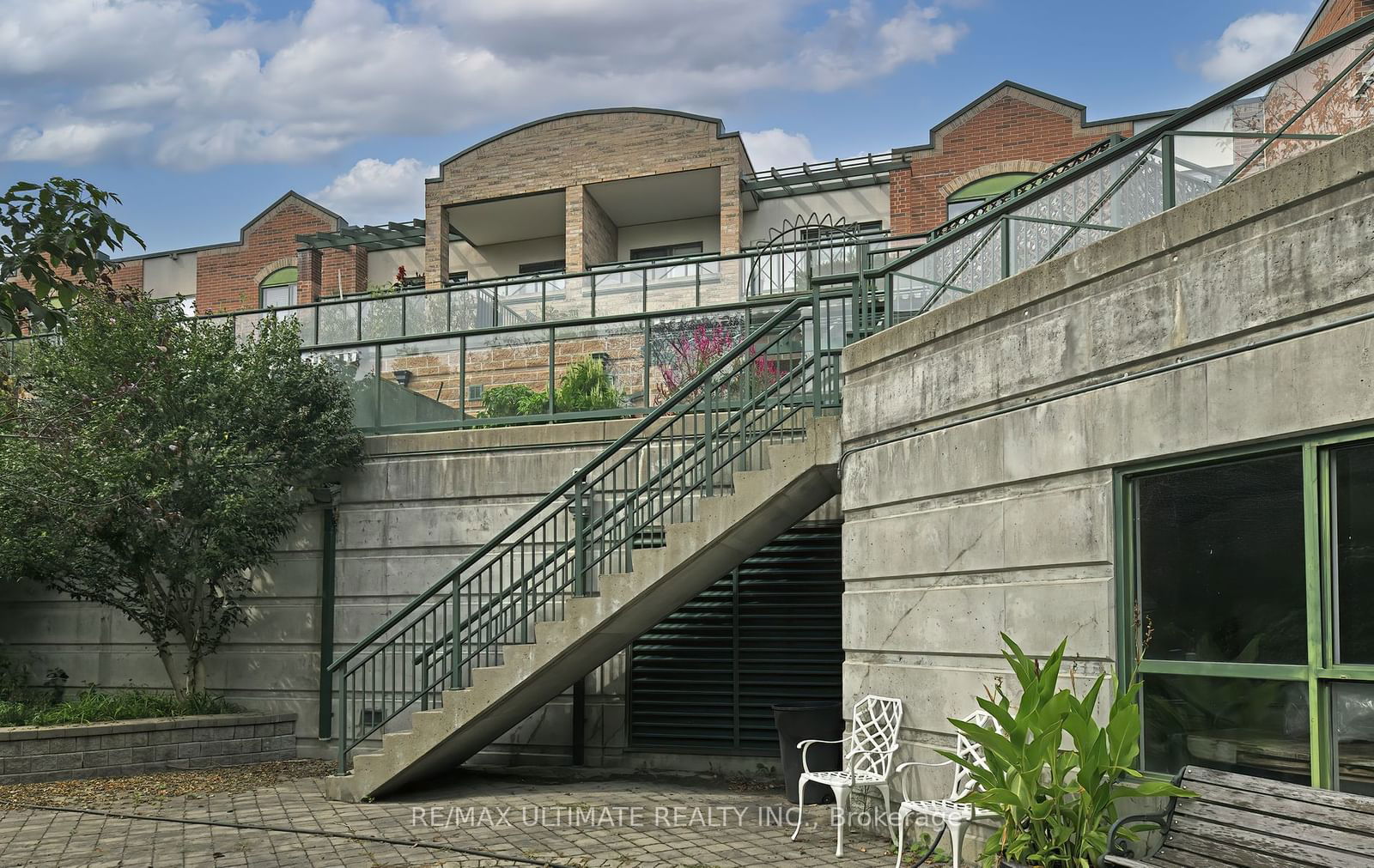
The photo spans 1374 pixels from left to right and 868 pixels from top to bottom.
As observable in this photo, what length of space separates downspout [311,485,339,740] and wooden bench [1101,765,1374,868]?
9.29 meters

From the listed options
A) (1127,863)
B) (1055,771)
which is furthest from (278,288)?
(1127,863)

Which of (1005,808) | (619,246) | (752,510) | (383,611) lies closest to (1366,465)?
(1005,808)

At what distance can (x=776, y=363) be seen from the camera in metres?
10.3

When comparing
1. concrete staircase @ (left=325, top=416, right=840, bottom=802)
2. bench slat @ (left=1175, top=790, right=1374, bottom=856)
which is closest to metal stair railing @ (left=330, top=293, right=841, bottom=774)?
concrete staircase @ (left=325, top=416, right=840, bottom=802)

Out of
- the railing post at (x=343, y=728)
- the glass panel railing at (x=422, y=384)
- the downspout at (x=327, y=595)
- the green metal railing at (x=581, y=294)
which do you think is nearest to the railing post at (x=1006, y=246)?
the railing post at (x=343, y=728)

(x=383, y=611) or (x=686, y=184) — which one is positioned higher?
(x=686, y=184)

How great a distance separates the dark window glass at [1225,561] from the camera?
5309 millimetres

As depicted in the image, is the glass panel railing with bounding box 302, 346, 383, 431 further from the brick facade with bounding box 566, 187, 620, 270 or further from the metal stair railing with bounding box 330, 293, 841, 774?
the brick facade with bounding box 566, 187, 620, 270

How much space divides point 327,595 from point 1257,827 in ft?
33.4

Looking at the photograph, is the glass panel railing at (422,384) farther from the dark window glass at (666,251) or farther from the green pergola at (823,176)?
the dark window glass at (666,251)

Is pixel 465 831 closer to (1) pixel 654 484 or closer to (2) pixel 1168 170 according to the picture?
(1) pixel 654 484

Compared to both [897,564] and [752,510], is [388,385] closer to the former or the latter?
[752,510]

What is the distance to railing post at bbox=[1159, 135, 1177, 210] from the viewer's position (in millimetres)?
6340

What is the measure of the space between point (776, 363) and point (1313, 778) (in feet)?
19.5
